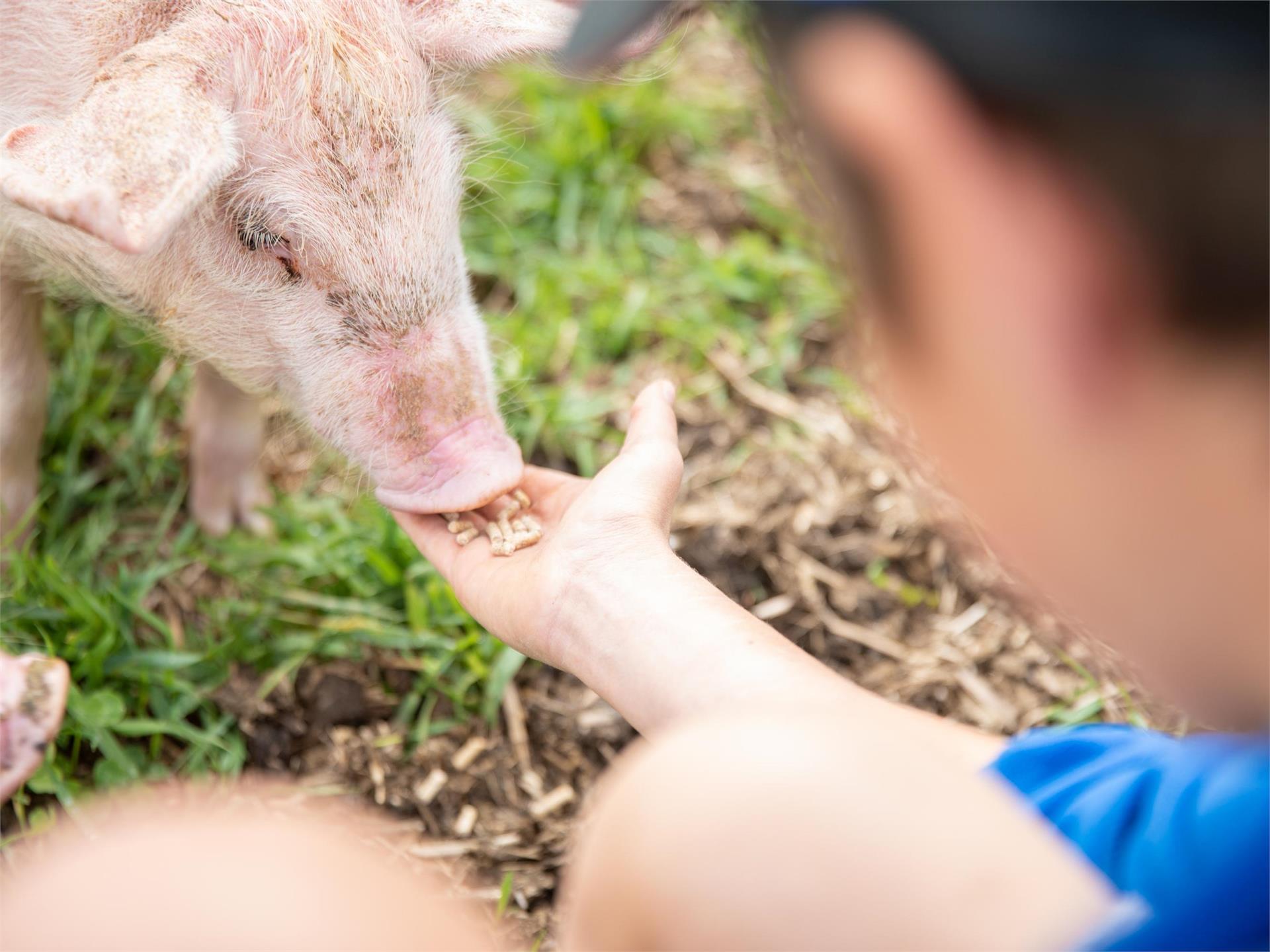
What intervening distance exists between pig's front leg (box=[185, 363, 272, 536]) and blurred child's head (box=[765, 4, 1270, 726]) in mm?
2073

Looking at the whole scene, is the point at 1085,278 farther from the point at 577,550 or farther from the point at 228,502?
the point at 228,502

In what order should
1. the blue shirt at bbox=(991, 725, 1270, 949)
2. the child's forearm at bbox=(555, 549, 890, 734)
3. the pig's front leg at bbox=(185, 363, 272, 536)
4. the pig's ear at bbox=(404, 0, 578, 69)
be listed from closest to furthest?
the blue shirt at bbox=(991, 725, 1270, 949), the child's forearm at bbox=(555, 549, 890, 734), the pig's ear at bbox=(404, 0, 578, 69), the pig's front leg at bbox=(185, 363, 272, 536)

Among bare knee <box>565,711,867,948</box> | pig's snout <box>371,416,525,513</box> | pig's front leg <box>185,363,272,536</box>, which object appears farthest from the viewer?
pig's front leg <box>185,363,272,536</box>

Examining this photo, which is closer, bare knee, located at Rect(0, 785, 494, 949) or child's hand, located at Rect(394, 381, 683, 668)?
bare knee, located at Rect(0, 785, 494, 949)

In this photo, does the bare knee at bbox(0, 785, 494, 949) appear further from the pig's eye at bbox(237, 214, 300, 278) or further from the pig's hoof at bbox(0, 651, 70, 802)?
the pig's eye at bbox(237, 214, 300, 278)

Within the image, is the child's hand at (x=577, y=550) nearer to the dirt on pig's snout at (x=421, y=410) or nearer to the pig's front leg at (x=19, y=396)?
the dirt on pig's snout at (x=421, y=410)

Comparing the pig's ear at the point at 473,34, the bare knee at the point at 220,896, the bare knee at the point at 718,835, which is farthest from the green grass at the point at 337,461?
the bare knee at the point at 718,835

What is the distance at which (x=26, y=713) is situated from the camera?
6.21 feet

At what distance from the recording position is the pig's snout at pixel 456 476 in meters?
2.25

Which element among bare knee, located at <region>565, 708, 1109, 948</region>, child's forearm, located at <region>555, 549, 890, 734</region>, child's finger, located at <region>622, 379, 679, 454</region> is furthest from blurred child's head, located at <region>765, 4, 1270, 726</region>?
child's finger, located at <region>622, 379, 679, 454</region>

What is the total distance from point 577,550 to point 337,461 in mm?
922

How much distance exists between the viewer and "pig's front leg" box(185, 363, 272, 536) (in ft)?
9.76

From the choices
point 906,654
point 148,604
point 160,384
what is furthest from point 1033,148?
point 160,384

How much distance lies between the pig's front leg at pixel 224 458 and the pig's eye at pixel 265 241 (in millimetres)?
742
